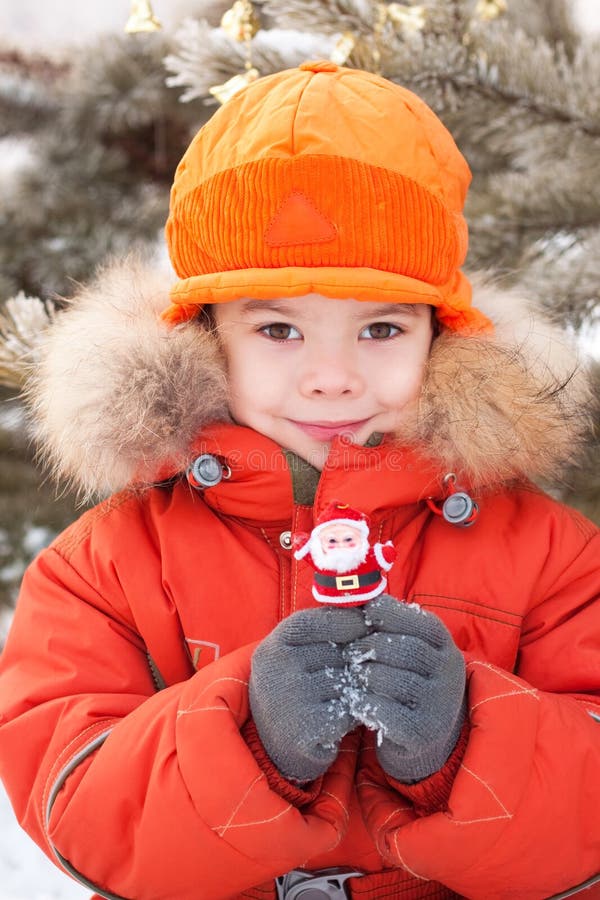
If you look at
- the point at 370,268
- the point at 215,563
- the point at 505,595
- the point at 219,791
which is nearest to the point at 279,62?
the point at 370,268

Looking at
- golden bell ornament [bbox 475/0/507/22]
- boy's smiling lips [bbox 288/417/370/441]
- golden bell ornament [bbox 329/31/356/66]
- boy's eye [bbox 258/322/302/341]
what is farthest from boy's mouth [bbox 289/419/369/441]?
golden bell ornament [bbox 475/0/507/22]

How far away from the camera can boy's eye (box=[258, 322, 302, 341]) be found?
4.32 feet

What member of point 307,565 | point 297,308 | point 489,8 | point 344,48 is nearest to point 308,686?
point 307,565

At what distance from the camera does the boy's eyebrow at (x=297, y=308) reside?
4.22 ft

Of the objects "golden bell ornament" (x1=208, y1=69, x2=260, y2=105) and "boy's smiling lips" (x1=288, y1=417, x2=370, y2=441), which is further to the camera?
"golden bell ornament" (x1=208, y1=69, x2=260, y2=105)

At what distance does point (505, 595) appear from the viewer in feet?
4.22

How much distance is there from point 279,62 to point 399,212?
1.84ft

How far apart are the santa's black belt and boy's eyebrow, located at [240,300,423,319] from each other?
0.45m

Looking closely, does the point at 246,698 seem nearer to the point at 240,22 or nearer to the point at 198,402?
the point at 198,402

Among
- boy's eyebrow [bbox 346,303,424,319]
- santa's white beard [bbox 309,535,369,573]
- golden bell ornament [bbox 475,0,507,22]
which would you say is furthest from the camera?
golden bell ornament [bbox 475,0,507,22]

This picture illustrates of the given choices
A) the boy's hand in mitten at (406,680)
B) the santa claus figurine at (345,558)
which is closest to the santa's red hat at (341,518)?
the santa claus figurine at (345,558)

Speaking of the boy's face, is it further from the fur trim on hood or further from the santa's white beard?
the santa's white beard

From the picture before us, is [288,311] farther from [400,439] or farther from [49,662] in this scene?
[49,662]

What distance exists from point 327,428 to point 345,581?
1.28ft
